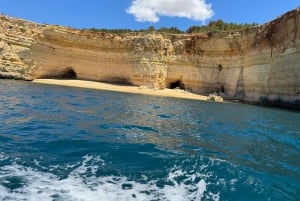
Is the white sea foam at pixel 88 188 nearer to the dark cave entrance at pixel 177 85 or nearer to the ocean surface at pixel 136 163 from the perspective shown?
the ocean surface at pixel 136 163

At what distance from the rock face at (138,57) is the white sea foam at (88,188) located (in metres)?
24.2

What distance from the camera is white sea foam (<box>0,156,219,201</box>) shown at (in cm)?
469

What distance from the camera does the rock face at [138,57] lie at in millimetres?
30747

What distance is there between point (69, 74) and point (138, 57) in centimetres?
947

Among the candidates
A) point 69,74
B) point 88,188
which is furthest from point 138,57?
point 88,188

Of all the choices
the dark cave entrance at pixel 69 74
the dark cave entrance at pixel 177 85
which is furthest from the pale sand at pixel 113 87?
the dark cave entrance at pixel 69 74

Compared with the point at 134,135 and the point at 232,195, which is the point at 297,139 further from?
the point at 232,195

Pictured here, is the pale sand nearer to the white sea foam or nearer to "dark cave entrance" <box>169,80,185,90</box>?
"dark cave entrance" <box>169,80,185,90</box>

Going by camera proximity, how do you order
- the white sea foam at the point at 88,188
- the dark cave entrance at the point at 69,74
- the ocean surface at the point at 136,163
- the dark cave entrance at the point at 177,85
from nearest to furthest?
the white sea foam at the point at 88,188, the ocean surface at the point at 136,163, the dark cave entrance at the point at 177,85, the dark cave entrance at the point at 69,74

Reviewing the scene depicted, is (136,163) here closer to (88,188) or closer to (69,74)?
(88,188)

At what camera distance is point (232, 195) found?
5172 mm

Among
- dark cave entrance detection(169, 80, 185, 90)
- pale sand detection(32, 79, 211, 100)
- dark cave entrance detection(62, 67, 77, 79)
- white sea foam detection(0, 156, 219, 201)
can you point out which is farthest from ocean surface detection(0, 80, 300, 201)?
dark cave entrance detection(62, 67, 77, 79)

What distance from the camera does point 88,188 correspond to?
5.06m

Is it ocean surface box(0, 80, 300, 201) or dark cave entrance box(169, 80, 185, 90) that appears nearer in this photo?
ocean surface box(0, 80, 300, 201)
